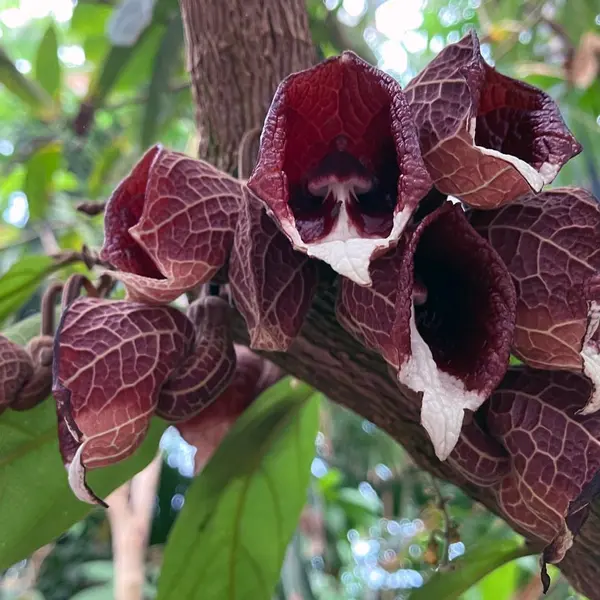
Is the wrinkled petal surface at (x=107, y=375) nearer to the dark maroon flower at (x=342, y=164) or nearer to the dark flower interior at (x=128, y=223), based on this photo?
the dark flower interior at (x=128, y=223)

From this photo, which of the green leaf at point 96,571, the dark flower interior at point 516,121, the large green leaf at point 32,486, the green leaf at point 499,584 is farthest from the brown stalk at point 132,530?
the dark flower interior at point 516,121

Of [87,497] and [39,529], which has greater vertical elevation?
[87,497]

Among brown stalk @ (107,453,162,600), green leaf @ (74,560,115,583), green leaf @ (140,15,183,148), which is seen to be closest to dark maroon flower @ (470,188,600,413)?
green leaf @ (140,15,183,148)

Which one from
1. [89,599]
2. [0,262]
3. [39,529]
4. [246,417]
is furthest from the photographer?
[0,262]

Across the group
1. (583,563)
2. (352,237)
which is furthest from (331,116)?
(583,563)

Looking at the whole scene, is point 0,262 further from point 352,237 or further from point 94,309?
point 352,237

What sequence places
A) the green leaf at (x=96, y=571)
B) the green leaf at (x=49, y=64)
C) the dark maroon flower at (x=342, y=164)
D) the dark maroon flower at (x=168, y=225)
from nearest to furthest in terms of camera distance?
the dark maroon flower at (x=342, y=164)
the dark maroon flower at (x=168, y=225)
the green leaf at (x=49, y=64)
the green leaf at (x=96, y=571)

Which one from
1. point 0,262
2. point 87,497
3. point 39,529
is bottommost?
point 0,262
